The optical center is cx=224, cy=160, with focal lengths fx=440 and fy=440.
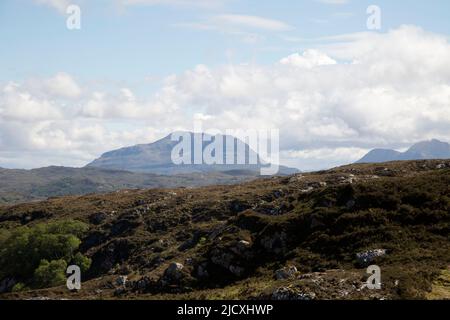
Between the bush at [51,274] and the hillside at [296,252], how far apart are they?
565mm

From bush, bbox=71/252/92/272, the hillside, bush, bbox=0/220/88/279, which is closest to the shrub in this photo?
the hillside

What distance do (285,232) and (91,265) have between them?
39.3 m

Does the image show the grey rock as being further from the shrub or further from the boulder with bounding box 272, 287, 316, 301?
the shrub

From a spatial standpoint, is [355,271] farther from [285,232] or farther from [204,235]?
[204,235]

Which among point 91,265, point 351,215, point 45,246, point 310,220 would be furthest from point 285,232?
point 45,246

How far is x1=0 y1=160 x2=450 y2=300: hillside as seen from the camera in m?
32.4

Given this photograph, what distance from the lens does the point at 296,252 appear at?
4322cm

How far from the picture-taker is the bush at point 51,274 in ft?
207

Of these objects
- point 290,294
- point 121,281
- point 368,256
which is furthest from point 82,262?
point 368,256

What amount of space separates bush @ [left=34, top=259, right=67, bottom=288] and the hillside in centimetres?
57

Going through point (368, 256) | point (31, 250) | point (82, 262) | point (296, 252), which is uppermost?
point (368, 256)

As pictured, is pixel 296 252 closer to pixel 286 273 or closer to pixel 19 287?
pixel 286 273

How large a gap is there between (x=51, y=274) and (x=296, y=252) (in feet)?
130
